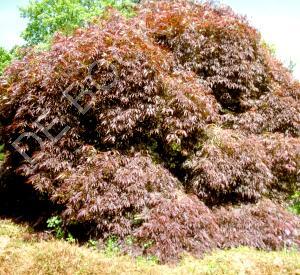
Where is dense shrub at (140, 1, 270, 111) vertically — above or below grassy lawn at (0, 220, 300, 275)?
above

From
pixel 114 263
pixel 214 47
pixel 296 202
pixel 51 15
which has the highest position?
pixel 51 15

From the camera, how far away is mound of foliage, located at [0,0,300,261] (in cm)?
610

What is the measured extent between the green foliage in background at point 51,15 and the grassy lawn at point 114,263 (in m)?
16.7

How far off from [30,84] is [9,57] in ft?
57.8

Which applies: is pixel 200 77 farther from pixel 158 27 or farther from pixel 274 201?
pixel 274 201

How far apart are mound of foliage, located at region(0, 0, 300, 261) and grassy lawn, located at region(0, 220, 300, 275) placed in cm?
49

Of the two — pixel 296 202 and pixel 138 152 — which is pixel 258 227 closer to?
pixel 296 202

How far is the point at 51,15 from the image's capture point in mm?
20859

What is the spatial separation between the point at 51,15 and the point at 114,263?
19117mm

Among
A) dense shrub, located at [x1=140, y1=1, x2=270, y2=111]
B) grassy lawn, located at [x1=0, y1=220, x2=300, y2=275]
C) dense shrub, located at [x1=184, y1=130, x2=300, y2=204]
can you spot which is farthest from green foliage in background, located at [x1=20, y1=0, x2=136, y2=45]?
grassy lawn, located at [x1=0, y1=220, x2=300, y2=275]

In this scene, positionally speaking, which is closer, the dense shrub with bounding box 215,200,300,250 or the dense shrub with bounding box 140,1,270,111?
the dense shrub with bounding box 215,200,300,250

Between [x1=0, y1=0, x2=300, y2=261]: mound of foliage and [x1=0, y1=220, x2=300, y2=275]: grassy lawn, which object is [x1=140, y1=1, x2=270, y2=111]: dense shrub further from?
[x1=0, y1=220, x2=300, y2=275]: grassy lawn

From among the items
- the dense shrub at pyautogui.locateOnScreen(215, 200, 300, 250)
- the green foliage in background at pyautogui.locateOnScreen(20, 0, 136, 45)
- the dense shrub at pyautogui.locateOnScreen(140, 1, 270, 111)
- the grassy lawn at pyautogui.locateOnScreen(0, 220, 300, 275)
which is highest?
the green foliage in background at pyautogui.locateOnScreen(20, 0, 136, 45)

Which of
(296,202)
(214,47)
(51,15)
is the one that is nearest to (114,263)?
(296,202)
